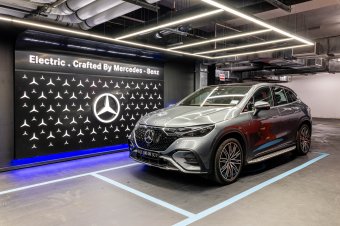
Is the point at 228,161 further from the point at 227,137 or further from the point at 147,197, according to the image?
the point at 147,197

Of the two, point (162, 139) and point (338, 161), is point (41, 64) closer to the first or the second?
point (162, 139)

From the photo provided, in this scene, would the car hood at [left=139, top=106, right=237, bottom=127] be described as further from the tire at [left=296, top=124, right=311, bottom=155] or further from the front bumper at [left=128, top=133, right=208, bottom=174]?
the tire at [left=296, top=124, right=311, bottom=155]

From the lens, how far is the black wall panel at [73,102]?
5043 millimetres

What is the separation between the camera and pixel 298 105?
5598mm

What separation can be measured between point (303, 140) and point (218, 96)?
8.16ft

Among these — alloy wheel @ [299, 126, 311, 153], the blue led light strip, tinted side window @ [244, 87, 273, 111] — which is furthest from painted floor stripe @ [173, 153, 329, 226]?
the blue led light strip

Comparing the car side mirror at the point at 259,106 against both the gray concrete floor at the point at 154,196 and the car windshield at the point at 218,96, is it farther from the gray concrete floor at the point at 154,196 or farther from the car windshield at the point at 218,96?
the gray concrete floor at the point at 154,196

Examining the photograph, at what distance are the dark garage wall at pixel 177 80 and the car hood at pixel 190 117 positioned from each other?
3703 millimetres

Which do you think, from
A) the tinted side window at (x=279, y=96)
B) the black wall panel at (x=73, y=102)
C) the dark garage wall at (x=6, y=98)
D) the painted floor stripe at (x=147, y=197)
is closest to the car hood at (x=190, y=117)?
the painted floor stripe at (x=147, y=197)

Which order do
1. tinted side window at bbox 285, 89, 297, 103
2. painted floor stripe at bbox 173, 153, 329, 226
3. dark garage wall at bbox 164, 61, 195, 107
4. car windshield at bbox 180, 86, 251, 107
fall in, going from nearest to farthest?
painted floor stripe at bbox 173, 153, 329, 226
car windshield at bbox 180, 86, 251, 107
tinted side window at bbox 285, 89, 297, 103
dark garage wall at bbox 164, 61, 195, 107

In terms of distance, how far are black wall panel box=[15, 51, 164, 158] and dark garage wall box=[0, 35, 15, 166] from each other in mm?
129

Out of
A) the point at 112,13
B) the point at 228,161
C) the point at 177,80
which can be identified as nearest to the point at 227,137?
the point at 228,161

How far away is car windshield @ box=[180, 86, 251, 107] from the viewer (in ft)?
14.7

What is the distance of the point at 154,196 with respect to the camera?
3488mm
